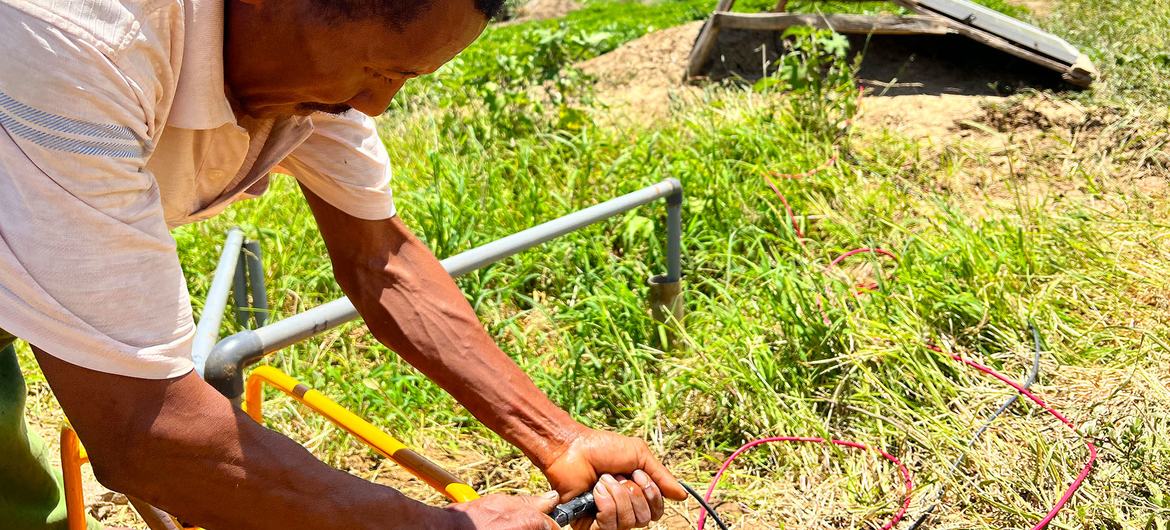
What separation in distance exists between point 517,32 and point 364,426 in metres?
9.44

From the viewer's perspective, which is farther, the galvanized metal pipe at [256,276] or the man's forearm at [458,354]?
the galvanized metal pipe at [256,276]

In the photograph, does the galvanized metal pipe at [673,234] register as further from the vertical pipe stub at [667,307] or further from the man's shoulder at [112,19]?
the man's shoulder at [112,19]

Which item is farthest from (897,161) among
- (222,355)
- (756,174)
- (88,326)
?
(88,326)

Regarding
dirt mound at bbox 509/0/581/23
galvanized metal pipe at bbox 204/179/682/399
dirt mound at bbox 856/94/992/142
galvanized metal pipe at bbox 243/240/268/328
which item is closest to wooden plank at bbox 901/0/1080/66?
dirt mound at bbox 856/94/992/142

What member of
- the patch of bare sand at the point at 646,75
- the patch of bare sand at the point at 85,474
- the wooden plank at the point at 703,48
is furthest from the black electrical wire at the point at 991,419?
the wooden plank at the point at 703,48

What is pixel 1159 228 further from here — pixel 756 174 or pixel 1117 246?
pixel 756 174

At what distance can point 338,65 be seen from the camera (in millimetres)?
1271

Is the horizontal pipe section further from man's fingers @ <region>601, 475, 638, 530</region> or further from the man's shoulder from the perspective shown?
the man's shoulder

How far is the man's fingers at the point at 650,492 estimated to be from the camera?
71.0 inches

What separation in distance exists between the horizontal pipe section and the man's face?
619mm

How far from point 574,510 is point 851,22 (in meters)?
4.29

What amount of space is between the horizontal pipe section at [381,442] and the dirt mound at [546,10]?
1189 centimetres

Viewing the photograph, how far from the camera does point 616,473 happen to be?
71.6 inches

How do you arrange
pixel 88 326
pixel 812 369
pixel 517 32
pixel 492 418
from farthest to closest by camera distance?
pixel 517 32
pixel 812 369
pixel 492 418
pixel 88 326
